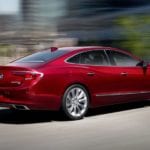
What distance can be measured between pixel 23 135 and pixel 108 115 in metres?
2.60

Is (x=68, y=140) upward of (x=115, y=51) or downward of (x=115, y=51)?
downward

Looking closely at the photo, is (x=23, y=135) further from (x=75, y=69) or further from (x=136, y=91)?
(x=136, y=91)

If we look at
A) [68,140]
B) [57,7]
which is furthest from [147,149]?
[57,7]

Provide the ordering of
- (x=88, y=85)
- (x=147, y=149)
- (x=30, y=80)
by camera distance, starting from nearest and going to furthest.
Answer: (x=147, y=149)
(x=30, y=80)
(x=88, y=85)

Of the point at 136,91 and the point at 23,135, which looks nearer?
the point at 23,135

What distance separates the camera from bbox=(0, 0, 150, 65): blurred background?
22.2 metres

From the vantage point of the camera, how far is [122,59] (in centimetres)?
1199

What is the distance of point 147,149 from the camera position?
26.4 ft

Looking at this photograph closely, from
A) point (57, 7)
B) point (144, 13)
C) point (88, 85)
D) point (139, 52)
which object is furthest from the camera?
point (57, 7)

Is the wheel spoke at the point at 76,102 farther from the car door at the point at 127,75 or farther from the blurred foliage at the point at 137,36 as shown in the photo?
the blurred foliage at the point at 137,36

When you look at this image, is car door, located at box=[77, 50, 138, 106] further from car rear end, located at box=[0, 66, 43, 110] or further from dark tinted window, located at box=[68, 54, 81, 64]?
car rear end, located at box=[0, 66, 43, 110]

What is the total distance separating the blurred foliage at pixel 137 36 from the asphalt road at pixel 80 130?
343 inches

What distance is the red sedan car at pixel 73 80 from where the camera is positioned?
10.4 m

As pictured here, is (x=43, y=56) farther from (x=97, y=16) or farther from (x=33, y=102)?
(x=97, y=16)
